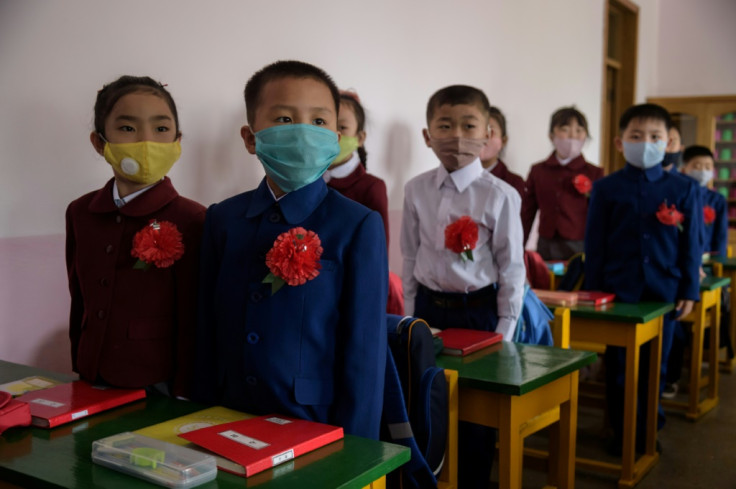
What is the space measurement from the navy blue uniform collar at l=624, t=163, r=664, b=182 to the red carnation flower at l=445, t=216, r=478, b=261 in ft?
4.15

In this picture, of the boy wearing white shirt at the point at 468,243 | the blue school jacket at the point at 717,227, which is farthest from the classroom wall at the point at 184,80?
the blue school jacket at the point at 717,227

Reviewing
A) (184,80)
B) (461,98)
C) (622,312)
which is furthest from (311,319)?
(622,312)

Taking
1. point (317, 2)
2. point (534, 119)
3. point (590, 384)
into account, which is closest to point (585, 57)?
point (534, 119)

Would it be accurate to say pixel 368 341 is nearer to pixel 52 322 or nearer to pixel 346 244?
pixel 346 244

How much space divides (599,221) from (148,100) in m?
2.35

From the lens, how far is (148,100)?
1.86m

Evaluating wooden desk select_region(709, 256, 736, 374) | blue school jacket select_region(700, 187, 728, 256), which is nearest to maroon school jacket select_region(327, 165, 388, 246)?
wooden desk select_region(709, 256, 736, 374)

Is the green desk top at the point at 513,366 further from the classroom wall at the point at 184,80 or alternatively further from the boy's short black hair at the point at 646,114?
the boy's short black hair at the point at 646,114

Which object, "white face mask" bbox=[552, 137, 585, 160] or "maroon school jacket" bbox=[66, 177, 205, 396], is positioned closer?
"maroon school jacket" bbox=[66, 177, 205, 396]

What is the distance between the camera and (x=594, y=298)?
125 inches

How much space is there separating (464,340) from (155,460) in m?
1.26

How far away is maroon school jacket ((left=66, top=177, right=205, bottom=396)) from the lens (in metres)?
1.77

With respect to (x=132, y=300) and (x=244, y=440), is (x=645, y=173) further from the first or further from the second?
(x=244, y=440)

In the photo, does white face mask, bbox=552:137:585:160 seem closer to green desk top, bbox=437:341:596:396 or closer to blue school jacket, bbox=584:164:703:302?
blue school jacket, bbox=584:164:703:302
